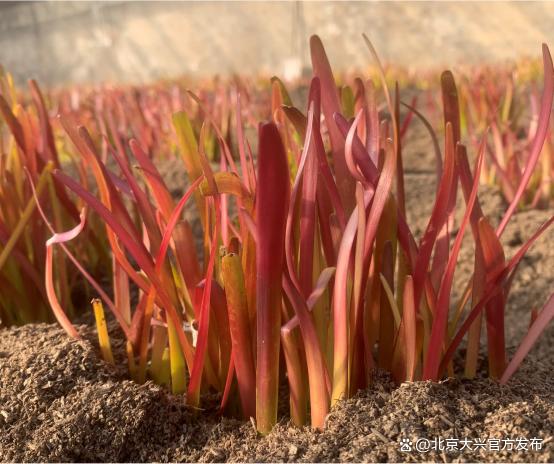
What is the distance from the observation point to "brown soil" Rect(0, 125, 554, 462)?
1.96 ft

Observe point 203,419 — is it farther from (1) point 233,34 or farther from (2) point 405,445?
(1) point 233,34

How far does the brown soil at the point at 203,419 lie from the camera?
597 mm

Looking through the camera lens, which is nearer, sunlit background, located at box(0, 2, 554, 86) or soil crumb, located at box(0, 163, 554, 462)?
soil crumb, located at box(0, 163, 554, 462)

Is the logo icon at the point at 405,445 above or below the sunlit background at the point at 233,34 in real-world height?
below

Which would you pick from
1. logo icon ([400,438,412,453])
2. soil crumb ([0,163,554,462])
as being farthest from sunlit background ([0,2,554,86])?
logo icon ([400,438,412,453])

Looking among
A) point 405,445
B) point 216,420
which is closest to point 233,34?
point 216,420

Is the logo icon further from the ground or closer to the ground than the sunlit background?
closer to the ground

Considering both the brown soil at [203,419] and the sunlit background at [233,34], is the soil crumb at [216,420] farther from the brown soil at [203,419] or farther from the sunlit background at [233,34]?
the sunlit background at [233,34]

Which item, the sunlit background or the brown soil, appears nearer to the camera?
the brown soil

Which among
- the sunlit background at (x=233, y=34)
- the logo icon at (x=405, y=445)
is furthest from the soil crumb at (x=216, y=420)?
the sunlit background at (x=233, y=34)

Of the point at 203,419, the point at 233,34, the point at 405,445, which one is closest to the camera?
the point at 405,445

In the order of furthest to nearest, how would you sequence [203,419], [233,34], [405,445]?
[233,34] → [203,419] → [405,445]

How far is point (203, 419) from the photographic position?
735 millimetres

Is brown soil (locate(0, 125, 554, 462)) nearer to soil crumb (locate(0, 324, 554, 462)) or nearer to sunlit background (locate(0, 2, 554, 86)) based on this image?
soil crumb (locate(0, 324, 554, 462))
